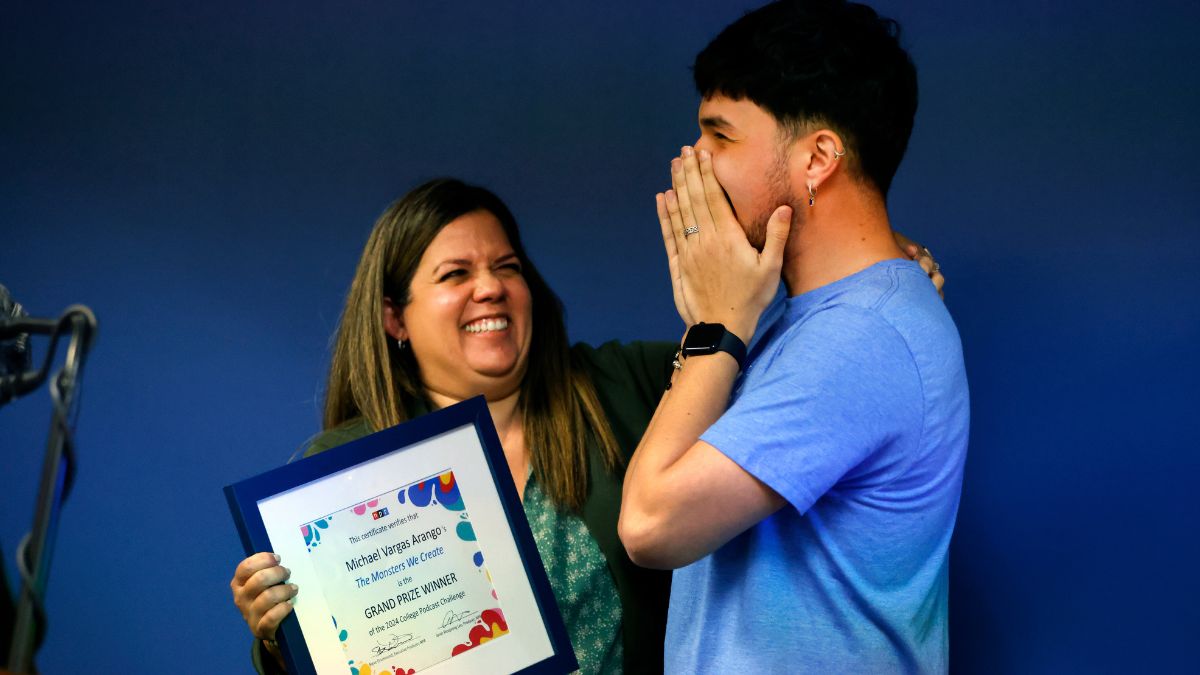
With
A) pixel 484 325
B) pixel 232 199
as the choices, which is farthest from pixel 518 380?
pixel 232 199

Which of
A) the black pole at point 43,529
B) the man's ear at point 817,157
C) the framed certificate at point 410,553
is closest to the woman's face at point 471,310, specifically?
the framed certificate at point 410,553

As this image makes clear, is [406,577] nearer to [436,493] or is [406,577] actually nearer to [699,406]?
[436,493]

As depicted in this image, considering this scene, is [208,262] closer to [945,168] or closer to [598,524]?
[598,524]

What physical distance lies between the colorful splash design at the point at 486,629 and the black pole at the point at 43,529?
915 mm

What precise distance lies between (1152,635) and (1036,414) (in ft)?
1.44

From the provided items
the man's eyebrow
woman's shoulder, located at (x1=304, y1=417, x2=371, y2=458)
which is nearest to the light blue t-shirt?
the man's eyebrow

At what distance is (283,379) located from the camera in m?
Answer: 2.50

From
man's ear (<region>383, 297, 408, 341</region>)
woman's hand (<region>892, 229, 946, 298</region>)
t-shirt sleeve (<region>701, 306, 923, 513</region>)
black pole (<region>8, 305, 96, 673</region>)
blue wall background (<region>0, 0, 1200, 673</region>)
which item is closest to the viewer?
black pole (<region>8, 305, 96, 673</region>)

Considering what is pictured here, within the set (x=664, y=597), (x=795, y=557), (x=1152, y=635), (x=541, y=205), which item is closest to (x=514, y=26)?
(x=541, y=205)

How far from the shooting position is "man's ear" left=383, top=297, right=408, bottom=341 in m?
1.98

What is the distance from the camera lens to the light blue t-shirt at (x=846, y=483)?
1.24 meters

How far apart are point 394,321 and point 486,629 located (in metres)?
0.63

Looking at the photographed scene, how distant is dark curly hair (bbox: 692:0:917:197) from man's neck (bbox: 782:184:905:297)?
0.04 m
